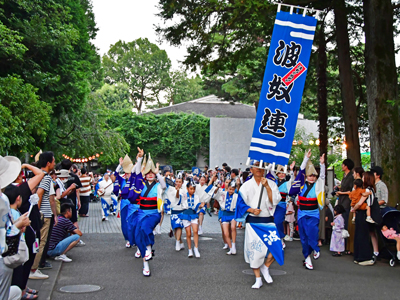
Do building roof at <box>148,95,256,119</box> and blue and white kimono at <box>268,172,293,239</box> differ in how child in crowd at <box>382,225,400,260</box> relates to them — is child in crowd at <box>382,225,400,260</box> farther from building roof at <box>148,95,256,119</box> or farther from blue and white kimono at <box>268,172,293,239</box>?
building roof at <box>148,95,256,119</box>

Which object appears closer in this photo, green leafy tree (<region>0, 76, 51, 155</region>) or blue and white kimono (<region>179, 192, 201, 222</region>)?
blue and white kimono (<region>179, 192, 201, 222</region>)

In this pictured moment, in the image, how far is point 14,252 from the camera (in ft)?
14.8

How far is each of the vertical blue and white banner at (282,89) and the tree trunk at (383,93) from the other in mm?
3833

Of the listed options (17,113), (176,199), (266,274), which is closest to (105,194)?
(17,113)

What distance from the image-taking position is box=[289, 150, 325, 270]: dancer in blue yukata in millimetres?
9125

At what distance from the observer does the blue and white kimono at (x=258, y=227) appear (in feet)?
24.6

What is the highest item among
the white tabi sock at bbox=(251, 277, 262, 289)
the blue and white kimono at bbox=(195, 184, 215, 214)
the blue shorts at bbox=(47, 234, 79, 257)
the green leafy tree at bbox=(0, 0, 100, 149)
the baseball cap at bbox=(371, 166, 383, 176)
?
the green leafy tree at bbox=(0, 0, 100, 149)

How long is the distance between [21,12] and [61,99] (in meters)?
4.39

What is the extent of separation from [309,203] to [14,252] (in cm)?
635

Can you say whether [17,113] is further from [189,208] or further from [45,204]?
[189,208]

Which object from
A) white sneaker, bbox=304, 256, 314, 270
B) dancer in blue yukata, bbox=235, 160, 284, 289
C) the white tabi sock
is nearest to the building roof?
white sneaker, bbox=304, 256, 314, 270

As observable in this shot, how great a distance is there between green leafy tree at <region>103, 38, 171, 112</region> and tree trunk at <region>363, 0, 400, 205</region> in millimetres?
42749

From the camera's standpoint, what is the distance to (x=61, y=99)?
2102 centimetres

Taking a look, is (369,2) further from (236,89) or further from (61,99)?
(236,89)
